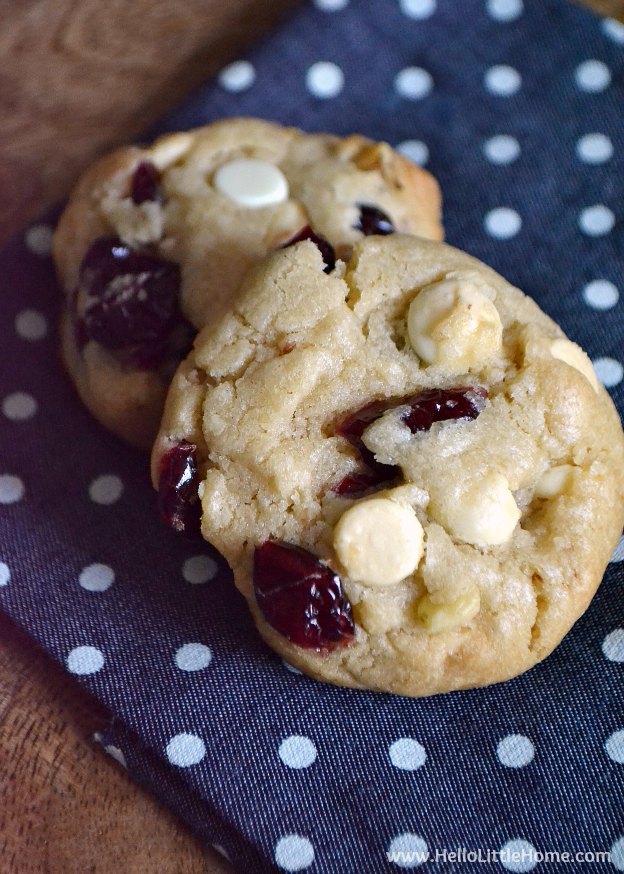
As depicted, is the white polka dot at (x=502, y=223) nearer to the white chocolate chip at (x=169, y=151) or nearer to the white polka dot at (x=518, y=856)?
the white chocolate chip at (x=169, y=151)

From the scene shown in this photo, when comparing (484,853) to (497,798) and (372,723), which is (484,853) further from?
(372,723)

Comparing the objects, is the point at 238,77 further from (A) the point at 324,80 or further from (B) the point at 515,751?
(B) the point at 515,751

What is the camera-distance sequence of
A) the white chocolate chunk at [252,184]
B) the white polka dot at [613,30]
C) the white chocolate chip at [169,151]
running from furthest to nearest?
1. the white polka dot at [613,30]
2. the white chocolate chip at [169,151]
3. the white chocolate chunk at [252,184]

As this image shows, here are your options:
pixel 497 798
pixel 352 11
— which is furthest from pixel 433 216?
pixel 497 798

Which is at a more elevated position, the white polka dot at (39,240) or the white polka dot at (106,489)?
the white polka dot at (39,240)

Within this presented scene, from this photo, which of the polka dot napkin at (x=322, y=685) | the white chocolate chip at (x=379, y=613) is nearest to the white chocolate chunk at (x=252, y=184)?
the polka dot napkin at (x=322, y=685)

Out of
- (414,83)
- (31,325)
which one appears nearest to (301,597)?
(31,325)

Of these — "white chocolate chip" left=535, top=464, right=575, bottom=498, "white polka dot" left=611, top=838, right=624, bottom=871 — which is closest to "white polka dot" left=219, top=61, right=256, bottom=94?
"white chocolate chip" left=535, top=464, right=575, bottom=498
